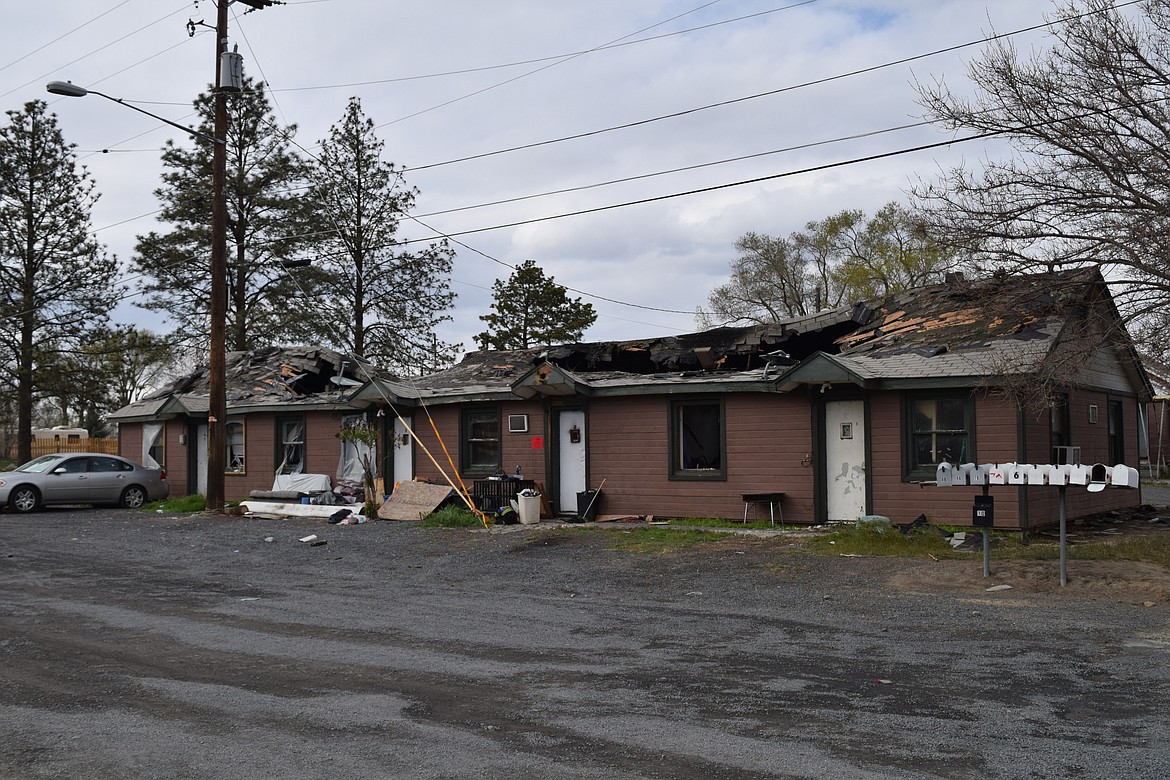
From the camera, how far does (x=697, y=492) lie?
57.8ft

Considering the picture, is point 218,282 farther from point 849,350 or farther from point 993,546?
point 993,546

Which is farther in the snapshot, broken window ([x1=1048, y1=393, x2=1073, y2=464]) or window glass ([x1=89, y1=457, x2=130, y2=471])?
window glass ([x1=89, y1=457, x2=130, y2=471])

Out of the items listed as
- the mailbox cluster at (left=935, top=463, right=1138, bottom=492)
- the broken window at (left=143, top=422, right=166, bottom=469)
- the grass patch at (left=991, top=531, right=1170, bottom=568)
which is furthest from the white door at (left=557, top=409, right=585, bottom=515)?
the broken window at (left=143, top=422, right=166, bottom=469)

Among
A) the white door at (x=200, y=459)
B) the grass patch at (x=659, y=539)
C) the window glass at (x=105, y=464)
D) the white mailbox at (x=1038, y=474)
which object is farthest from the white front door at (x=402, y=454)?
the white mailbox at (x=1038, y=474)

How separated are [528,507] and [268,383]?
439 inches

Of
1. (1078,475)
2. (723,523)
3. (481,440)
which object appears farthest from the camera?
(481,440)

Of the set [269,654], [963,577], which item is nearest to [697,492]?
[963,577]

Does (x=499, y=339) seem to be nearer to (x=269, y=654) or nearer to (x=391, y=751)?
(x=269, y=654)

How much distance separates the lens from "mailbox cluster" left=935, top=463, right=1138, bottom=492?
979cm

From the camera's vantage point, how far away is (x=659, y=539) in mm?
15102

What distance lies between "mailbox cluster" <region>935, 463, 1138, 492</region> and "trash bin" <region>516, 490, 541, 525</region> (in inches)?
342

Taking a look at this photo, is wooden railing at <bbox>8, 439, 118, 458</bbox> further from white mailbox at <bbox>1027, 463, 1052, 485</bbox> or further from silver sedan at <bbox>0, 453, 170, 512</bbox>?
white mailbox at <bbox>1027, 463, 1052, 485</bbox>

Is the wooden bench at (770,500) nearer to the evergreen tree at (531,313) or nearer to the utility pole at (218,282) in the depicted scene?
the utility pole at (218,282)

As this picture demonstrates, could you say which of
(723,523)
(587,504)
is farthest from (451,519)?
(723,523)
